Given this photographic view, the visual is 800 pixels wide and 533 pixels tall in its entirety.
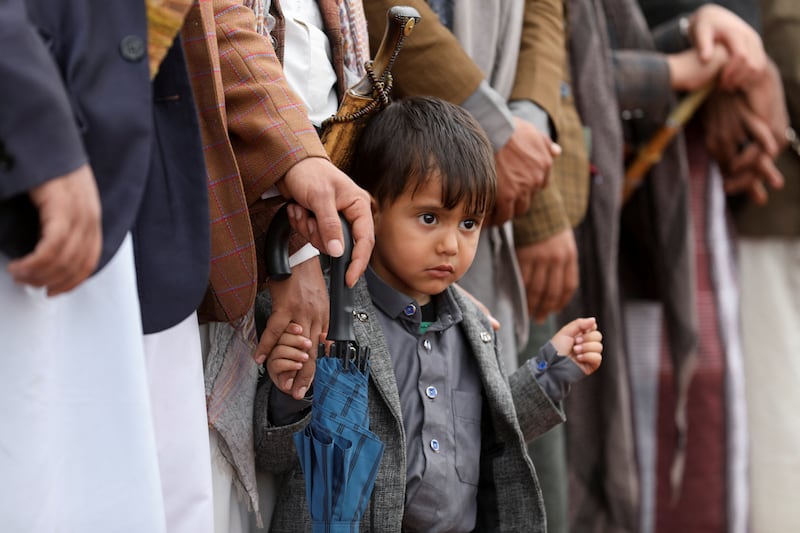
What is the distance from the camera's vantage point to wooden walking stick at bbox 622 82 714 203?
3.04 metres

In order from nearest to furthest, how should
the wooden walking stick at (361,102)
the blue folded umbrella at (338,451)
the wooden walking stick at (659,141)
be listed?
the blue folded umbrella at (338,451)
the wooden walking stick at (361,102)
the wooden walking stick at (659,141)

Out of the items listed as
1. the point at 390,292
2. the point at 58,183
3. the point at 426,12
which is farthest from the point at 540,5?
the point at 58,183

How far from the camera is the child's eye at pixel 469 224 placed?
1676 mm

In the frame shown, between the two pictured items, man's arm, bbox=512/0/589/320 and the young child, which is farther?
man's arm, bbox=512/0/589/320

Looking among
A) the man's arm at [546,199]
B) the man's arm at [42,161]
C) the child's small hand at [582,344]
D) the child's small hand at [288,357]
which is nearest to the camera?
the man's arm at [42,161]

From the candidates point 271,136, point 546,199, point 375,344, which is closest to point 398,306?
point 375,344

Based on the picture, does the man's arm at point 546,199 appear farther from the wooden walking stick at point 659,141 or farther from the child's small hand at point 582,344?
the child's small hand at point 582,344

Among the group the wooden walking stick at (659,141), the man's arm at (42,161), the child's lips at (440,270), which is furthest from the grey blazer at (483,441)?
the wooden walking stick at (659,141)

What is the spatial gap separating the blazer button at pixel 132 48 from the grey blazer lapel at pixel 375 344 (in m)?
0.58

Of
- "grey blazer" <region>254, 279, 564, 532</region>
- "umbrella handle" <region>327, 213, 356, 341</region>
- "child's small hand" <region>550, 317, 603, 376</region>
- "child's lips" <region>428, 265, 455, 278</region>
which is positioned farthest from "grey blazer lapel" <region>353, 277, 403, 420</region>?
"child's small hand" <region>550, 317, 603, 376</region>

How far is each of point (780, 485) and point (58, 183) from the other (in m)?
2.85

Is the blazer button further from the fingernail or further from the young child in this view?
the young child

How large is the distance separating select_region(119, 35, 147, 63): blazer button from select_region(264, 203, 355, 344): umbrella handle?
37cm

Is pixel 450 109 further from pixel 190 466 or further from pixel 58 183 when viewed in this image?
pixel 58 183
